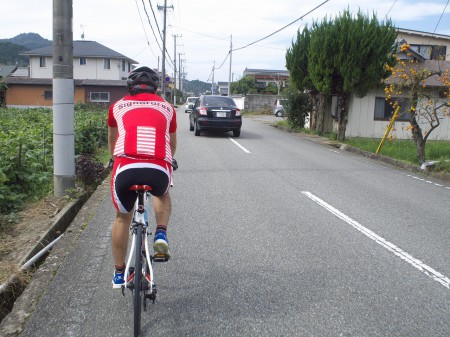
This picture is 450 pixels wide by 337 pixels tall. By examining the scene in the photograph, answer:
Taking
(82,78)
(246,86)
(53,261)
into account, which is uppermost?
(246,86)

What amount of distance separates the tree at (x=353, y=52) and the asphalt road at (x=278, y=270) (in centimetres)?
937

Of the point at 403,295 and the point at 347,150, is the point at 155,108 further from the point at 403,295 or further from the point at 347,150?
the point at 347,150

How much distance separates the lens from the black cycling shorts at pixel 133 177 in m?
3.04

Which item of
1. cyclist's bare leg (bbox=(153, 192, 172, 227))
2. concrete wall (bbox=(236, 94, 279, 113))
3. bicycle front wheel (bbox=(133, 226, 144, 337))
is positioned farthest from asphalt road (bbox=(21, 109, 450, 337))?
concrete wall (bbox=(236, 94, 279, 113))

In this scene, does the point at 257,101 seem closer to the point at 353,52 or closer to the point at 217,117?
the point at 217,117

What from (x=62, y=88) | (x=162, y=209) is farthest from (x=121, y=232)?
(x=62, y=88)

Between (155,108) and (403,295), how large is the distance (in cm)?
257

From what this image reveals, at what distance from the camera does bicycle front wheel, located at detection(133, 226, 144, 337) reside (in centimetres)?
286

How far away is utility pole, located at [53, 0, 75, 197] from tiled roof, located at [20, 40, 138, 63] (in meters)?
44.0

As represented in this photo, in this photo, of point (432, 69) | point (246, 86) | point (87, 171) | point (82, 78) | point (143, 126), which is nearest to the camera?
point (143, 126)

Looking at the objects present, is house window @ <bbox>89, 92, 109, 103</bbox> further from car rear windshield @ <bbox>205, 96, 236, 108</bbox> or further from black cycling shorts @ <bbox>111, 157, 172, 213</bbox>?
black cycling shorts @ <bbox>111, 157, 172, 213</bbox>

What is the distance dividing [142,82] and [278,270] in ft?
7.11

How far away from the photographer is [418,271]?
432 cm

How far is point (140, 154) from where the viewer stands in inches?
Result: 120
